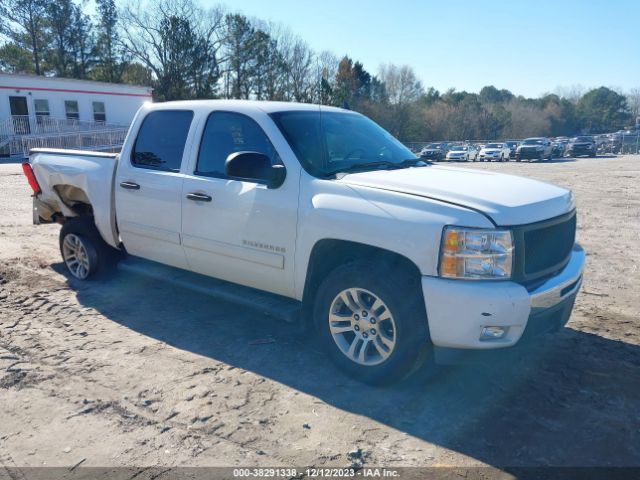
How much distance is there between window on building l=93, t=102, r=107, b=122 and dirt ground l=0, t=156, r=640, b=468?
32594 millimetres

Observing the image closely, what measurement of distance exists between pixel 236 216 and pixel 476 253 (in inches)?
76.9

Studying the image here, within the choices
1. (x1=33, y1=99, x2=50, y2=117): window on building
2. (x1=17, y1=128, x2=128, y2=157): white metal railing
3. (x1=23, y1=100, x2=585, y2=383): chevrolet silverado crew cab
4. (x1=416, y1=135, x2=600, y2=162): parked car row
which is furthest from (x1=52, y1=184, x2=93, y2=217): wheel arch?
(x1=416, y1=135, x2=600, y2=162): parked car row

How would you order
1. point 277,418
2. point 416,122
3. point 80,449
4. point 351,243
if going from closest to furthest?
point 80,449, point 277,418, point 351,243, point 416,122

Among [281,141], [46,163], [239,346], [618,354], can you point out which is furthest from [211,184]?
[618,354]

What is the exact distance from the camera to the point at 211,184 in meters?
4.43

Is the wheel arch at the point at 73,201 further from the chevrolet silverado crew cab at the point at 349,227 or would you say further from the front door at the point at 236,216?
the front door at the point at 236,216

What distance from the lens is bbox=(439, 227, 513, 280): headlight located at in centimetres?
320

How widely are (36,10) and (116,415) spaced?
55.2m

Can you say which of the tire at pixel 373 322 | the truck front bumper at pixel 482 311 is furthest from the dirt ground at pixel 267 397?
the truck front bumper at pixel 482 311

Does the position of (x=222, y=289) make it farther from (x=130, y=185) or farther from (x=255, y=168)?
(x=130, y=185)

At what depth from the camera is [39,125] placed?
30.9 metres

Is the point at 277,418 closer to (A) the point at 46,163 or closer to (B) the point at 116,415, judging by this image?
(B) the point at 116,415

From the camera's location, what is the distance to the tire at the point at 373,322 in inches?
135

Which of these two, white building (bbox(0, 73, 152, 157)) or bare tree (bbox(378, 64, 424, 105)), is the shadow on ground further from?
bare tree (bbox(378, 64, 424, 105))
